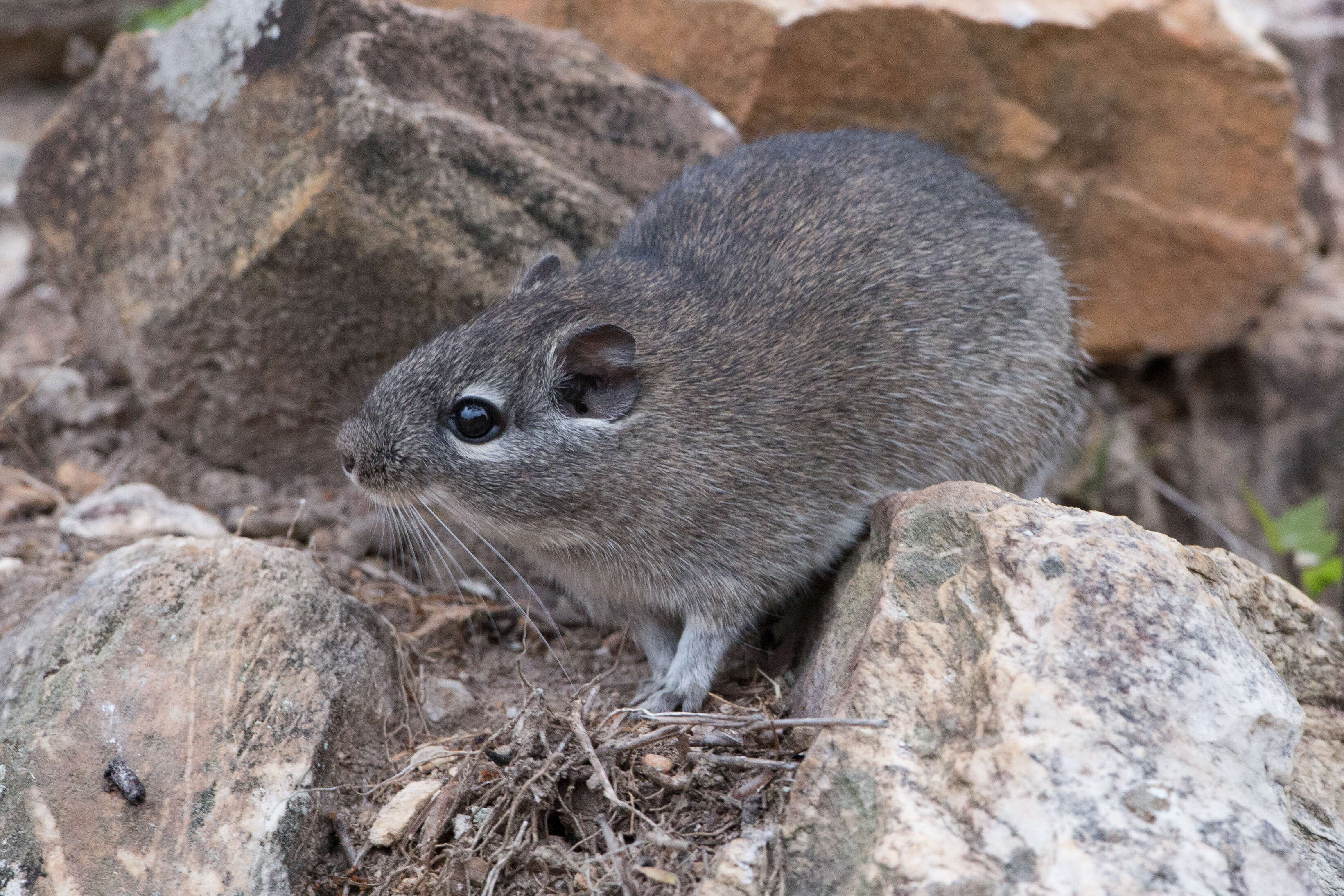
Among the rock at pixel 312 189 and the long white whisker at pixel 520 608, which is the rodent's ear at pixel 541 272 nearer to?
the rock at pixel 312 189

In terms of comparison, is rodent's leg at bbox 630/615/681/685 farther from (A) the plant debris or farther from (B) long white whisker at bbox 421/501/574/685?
(A) the plant debris

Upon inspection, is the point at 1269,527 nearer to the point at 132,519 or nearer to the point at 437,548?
the point at 437,548

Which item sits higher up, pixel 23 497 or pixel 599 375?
pixel 599 375

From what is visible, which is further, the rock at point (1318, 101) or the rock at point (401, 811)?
the rock at point (1318, 101)

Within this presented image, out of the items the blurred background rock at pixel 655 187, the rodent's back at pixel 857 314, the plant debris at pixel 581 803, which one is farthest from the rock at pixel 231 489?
the plant debris at pixel 581 803

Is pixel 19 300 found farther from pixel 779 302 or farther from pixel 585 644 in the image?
pixel 779 302

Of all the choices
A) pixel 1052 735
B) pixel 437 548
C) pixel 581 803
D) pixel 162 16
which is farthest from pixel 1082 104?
pixel 162 16

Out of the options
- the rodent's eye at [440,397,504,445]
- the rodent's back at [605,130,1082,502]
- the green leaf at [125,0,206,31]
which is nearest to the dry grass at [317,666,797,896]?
the rodent's eye at [440,397,504,445]
